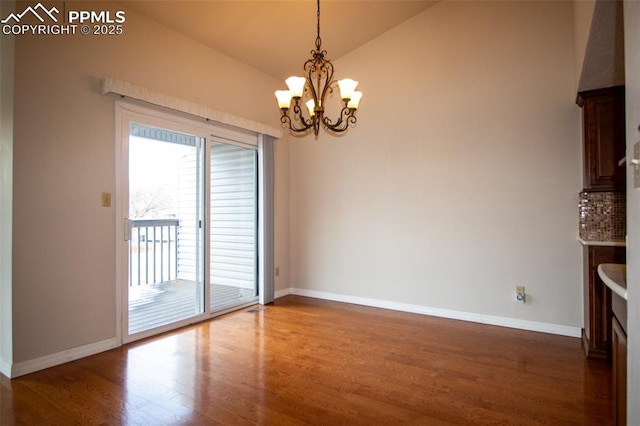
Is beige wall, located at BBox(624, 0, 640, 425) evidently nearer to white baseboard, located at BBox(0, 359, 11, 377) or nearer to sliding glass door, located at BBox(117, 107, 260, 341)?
sliding glass door, located at BBox(117, 107, 260, 341)

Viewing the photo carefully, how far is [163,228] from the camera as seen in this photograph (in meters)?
3.64

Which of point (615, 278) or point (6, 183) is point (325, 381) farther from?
point (6, 183)

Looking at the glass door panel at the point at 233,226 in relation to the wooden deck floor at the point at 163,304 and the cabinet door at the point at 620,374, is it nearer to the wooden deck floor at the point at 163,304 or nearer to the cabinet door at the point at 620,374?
the wooden deck floor at the point at 163,304

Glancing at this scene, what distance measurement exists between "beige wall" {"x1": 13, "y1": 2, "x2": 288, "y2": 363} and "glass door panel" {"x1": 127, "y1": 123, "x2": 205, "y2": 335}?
28cm

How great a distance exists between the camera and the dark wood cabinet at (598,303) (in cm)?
263

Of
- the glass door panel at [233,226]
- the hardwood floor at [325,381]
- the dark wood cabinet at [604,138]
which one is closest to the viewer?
the hardwood floor at [325,381]

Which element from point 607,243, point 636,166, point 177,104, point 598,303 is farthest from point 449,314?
point 177,104

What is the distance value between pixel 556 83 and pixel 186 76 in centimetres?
366

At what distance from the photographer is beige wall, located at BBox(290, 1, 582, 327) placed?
11.0 feet

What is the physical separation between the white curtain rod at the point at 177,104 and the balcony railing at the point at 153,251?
111 centimetres

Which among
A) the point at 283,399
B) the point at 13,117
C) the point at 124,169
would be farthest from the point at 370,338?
the point at 13,117

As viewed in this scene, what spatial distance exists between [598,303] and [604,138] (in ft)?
4.26

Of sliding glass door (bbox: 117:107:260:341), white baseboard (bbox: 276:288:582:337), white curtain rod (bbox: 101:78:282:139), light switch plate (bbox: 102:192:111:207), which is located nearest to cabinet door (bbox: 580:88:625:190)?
white baseboard (bbox: 276:288:582:337)

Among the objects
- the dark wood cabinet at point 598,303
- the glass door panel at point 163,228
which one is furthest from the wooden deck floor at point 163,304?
the dark wood cabinet at point 598,303
